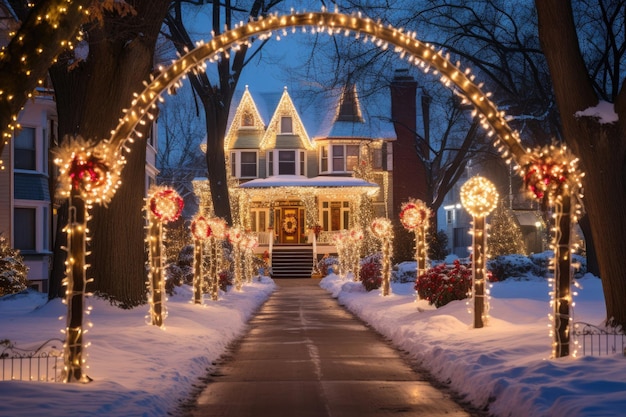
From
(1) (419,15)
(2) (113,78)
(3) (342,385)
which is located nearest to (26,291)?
(2) (113,78)

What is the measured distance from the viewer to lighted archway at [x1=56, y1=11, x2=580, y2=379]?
36.8ft

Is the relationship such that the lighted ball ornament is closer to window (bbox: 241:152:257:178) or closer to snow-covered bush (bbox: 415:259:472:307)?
snow-covered bush (bbox: 415:259:472:307)

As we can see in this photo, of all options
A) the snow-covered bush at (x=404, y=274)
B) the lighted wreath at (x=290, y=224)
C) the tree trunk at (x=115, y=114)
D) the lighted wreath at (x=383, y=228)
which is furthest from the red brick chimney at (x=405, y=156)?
the tree trunk at (x=115, y=114)

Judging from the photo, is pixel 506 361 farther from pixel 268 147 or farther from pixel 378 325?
pixel 268 147

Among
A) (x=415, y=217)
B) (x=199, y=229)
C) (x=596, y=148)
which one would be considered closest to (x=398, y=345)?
(x=596, y=148)

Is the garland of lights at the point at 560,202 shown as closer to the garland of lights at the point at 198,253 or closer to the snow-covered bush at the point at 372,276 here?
the garland of lights at the point at 198,253

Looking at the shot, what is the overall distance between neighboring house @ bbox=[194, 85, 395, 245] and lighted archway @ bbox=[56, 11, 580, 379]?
43558 millimetres

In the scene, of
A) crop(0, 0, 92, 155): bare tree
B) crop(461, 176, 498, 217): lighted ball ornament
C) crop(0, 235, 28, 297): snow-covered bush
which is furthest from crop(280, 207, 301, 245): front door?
crop(0, 0, 92, 155): bare tree

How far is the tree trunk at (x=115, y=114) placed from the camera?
18.4 meters

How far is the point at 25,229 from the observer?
3356cm

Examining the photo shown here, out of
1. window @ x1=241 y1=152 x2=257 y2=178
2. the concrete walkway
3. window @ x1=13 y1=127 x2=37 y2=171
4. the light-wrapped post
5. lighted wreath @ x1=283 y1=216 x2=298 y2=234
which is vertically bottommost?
the concrete walkway

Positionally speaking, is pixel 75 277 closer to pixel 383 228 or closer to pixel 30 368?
pixel 30 368

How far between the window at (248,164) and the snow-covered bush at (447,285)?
39.4 metres

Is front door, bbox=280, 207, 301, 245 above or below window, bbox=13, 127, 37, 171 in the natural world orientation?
below
